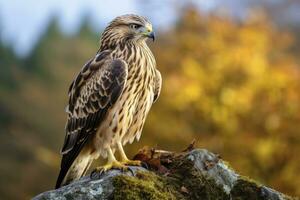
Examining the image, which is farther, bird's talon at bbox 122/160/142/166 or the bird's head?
the bird's head

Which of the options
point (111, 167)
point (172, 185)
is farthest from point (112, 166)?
point (172, 185)

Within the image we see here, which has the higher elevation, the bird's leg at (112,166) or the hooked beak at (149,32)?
the hooked beak at (149,32)

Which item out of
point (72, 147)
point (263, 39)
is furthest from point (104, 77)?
point (263, 39)

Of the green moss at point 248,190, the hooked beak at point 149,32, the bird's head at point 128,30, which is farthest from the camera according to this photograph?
the bird's head at point 128,30

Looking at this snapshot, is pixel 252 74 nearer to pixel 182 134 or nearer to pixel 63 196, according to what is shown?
pixel 182 134

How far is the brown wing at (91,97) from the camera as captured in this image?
8961mm

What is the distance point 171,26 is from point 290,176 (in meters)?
10.5

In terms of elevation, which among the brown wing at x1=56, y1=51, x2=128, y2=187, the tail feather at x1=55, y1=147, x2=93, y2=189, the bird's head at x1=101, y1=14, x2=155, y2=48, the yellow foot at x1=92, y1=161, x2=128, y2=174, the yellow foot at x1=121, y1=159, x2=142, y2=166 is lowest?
the tail feather at x1=55, y1=147, x2=93, y2=189

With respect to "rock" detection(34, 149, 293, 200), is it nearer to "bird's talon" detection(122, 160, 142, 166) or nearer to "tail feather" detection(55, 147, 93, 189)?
"bird's talon" detection(122, 160, 142, 166)

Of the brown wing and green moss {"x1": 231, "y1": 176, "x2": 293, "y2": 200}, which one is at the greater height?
the brown wing

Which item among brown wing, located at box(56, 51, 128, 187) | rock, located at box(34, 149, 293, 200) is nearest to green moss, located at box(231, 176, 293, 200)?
rock, located at box(34, 149, 293, 200)

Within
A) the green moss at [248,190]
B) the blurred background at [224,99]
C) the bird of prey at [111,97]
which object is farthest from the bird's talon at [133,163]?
the blurred background at [224,99]

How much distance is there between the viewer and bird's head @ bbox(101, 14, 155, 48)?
368 inches

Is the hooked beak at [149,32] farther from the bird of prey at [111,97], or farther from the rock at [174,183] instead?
the rock at [174,183]
